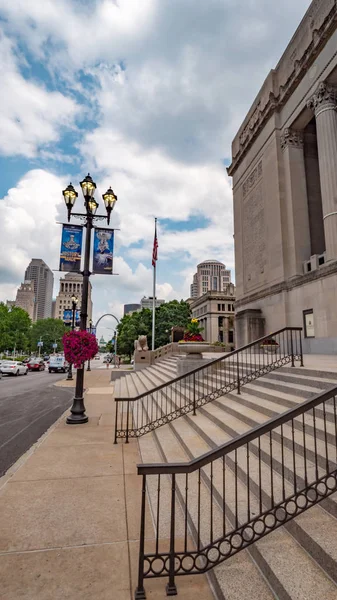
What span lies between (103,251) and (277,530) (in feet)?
30.5

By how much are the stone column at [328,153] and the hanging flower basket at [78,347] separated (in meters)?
12.7

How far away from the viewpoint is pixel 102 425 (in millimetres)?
9297

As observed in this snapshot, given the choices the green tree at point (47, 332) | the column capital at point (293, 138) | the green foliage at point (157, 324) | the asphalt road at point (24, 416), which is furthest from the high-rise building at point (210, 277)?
the asphalt road at point (24, 416)

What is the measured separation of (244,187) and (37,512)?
84.5 feet

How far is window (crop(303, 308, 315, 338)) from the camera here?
16.2m

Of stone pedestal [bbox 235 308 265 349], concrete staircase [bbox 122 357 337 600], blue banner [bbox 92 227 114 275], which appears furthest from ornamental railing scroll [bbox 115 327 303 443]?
stone pedestal [bbox 235 308 265 349]

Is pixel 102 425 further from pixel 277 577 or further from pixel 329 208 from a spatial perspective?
pixel 329 208

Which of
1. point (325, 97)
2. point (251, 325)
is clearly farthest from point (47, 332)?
point (325, 97)

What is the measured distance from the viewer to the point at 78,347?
977 cm

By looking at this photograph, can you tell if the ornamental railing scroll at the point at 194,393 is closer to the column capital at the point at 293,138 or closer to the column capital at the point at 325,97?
the column capital at the point at 325,97

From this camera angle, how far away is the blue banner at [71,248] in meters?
10.1

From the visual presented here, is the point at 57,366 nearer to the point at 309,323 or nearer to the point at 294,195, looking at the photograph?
the point at 309,323

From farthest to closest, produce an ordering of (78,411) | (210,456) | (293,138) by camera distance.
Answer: (293,138)
(78,411)
(210,456)

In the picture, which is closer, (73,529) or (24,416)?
(73,529)
